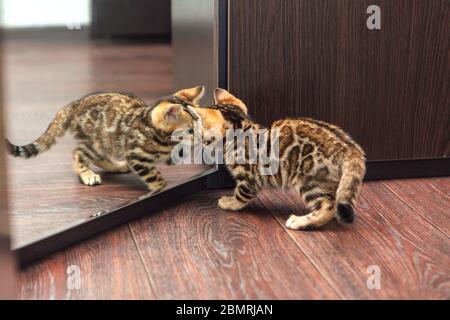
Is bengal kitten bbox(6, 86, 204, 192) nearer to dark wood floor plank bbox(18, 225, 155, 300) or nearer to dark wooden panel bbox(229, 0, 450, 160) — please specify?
dark wooden panel bbox(229, 0, 450, 160)

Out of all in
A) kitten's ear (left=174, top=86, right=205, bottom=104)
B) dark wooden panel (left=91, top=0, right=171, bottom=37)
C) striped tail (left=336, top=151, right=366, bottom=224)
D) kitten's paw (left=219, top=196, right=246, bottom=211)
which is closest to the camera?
striped tail (left=336, top=151, right=366, bottom=224)

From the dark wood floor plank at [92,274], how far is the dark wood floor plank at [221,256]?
4cm

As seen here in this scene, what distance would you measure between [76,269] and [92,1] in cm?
121

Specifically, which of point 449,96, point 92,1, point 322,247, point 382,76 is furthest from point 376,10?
point 92,1

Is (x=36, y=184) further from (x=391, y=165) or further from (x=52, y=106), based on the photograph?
(x=391, y=165)

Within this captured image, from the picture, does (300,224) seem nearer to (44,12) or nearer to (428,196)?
(428,196)

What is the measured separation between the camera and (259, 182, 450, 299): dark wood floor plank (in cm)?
186

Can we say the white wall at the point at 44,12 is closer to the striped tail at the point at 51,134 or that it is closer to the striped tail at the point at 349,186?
the striped tail at the point at 51,134

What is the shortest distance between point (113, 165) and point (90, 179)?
10 cm

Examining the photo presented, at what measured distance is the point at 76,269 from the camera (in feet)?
6.35

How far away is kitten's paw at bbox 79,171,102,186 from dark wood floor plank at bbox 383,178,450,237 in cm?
88
